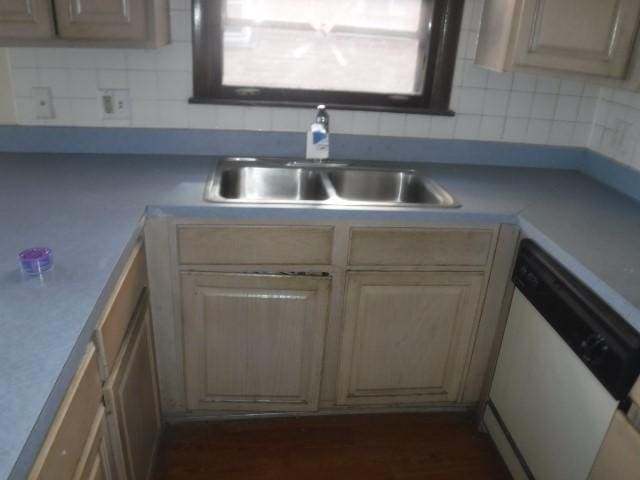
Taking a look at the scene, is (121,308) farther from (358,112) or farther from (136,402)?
(358,112)

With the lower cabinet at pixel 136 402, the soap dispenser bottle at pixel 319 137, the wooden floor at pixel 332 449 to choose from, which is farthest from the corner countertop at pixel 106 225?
the wooden floor at pixel 332 449

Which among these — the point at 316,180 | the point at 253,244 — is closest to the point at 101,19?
the point at 253,244

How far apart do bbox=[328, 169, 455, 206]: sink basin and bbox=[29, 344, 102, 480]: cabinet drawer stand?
1234 mm

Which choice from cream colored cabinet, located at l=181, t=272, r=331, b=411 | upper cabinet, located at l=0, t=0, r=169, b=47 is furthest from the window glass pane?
cream colored cabinet, located at l=181, t=272, r=331, b=411

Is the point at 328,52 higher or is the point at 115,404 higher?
the point at 328,52

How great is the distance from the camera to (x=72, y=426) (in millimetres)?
901

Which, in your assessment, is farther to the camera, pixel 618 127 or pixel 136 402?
pixel 618 127

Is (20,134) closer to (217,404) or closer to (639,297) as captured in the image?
(217,404)

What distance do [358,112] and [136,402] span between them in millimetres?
1343

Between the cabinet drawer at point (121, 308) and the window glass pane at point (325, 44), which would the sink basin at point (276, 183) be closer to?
the window glass pane at point (325, 44)

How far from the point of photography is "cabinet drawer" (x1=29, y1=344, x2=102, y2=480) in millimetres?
779

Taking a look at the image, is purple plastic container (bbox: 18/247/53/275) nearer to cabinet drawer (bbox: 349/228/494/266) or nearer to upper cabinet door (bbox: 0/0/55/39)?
upper cabinet door (bbox: 0/0/55/39)

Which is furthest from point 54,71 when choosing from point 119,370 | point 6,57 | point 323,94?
point 119,370

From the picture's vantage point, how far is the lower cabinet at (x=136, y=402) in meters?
1.19
